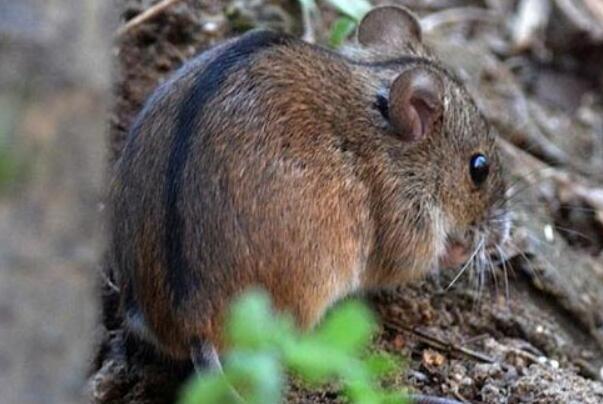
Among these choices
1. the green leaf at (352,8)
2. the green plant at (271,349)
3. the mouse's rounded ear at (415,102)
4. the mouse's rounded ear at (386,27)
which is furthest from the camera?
the green leaf at (352,8)

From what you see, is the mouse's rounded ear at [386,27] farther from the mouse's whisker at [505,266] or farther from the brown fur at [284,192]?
the mouse's whisker at [505,266]

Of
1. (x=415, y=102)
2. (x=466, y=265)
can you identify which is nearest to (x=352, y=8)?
(x=415, y=102)

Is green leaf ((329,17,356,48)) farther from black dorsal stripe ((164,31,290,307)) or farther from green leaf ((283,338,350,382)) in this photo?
green leaf ((283,338,350,382))

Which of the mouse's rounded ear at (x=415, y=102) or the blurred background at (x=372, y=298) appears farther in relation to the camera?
the mouse's rounded ear at (x=415, y=102)

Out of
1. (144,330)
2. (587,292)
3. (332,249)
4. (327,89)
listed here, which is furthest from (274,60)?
(587,292)

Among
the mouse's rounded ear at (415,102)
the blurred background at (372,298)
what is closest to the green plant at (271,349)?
the blurred background at (372,298)

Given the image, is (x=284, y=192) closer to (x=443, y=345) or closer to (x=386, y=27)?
(x=443, y=345)

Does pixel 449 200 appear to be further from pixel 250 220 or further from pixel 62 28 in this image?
pixel 62 28
